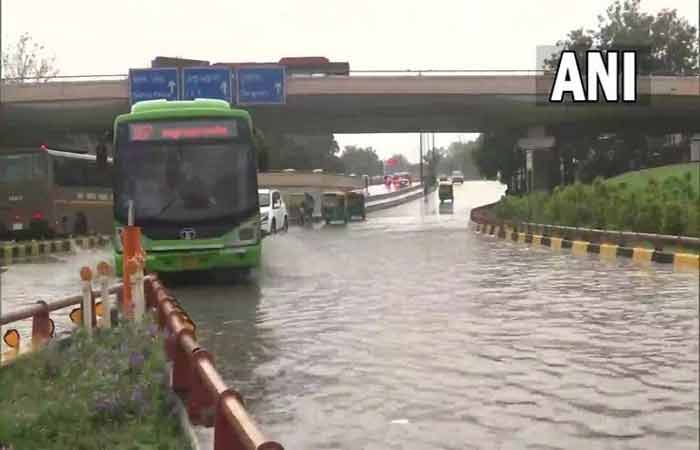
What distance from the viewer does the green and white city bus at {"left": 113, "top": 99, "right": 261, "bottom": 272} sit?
49.5 ft

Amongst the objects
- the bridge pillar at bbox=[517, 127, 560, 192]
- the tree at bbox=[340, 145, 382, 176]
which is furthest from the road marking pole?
the tree at bbox=[340, 145, 382, 176]

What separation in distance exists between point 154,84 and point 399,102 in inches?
443

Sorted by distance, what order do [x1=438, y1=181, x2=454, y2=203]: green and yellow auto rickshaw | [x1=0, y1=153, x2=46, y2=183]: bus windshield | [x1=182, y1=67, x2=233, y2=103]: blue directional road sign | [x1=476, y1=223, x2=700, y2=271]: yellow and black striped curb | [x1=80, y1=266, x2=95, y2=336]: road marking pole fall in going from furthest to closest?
[x1=438, y1=181, x2=454, y2=203]: green and yellow auto rickshaw, [x1=182, y1=67, x2=233, y2=103]: blue directional road sign, [x1=0, y1=153, x2=46, y2=183]: bus windshield, [x1=476, y1=223, x2=700, y2=271]: yellow and black striped curb, [x1=80, y1=266, x2=95, y2=336]: road marking pole

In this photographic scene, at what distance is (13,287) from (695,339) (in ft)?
55.8

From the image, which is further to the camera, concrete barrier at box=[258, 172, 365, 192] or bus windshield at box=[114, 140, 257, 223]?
concrete barrier at box=[258, 172, 365, 192]

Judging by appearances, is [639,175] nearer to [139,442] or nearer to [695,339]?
[139,442]

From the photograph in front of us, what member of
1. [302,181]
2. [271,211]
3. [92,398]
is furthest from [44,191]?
[302,181]

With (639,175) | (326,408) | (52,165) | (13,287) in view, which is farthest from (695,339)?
(639,175)

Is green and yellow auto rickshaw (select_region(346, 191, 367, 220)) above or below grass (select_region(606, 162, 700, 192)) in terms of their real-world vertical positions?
below

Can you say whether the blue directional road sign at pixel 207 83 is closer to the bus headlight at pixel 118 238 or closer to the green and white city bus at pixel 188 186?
the green and white city bus at pixel 188 186

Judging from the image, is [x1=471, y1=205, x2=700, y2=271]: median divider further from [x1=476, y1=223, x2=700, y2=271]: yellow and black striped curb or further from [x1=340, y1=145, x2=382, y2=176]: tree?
[x1=340, y1=145, x2=382, y2=176]: tree

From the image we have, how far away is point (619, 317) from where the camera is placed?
33.5ft

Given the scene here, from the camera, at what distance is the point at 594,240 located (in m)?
22.3

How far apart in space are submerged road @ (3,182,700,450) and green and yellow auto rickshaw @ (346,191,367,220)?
111ft
